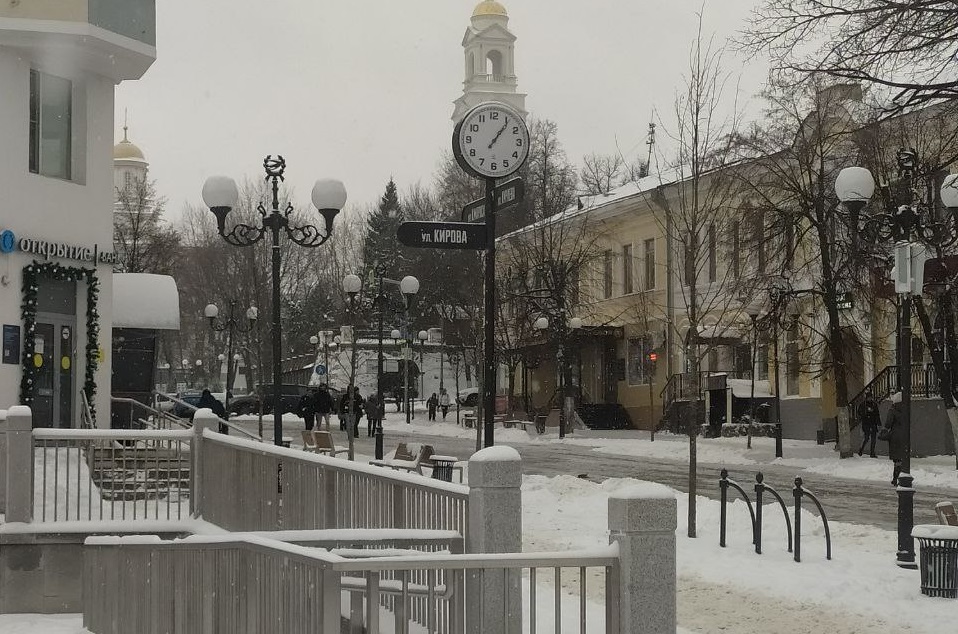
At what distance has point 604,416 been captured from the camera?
51.6 meters

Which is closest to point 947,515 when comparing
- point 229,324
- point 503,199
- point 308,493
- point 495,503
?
point 503,199

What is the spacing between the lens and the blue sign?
74.5 feet

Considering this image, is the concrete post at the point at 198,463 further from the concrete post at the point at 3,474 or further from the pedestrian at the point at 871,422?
the pedestrian at the point at 871,422

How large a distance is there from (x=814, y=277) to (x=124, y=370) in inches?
765

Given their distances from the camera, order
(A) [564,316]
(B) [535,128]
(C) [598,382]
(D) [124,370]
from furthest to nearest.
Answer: (B) [535,128], (C) [598,382], (A) [564,316], (D) [124,370]

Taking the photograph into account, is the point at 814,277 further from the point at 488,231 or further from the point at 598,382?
the point at 488,231

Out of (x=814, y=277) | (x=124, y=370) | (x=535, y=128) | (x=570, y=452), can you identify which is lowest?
(x=570, y=452)

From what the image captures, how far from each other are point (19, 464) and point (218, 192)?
5.75 meters

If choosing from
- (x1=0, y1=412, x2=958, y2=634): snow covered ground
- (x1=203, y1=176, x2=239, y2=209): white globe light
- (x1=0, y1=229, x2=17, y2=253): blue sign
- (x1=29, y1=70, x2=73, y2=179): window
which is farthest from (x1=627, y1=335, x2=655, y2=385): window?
(x1=203, y1=176, x2=239, y2=209): white globe light

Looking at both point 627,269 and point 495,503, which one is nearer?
point 495,503

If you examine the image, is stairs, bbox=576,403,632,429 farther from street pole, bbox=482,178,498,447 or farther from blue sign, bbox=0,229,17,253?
street pole, bbox=482,178,498,447

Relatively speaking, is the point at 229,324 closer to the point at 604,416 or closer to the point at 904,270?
the point at 604,416

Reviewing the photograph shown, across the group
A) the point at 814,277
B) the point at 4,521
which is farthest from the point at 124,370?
the point at 814,277

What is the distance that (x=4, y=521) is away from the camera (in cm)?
1570
